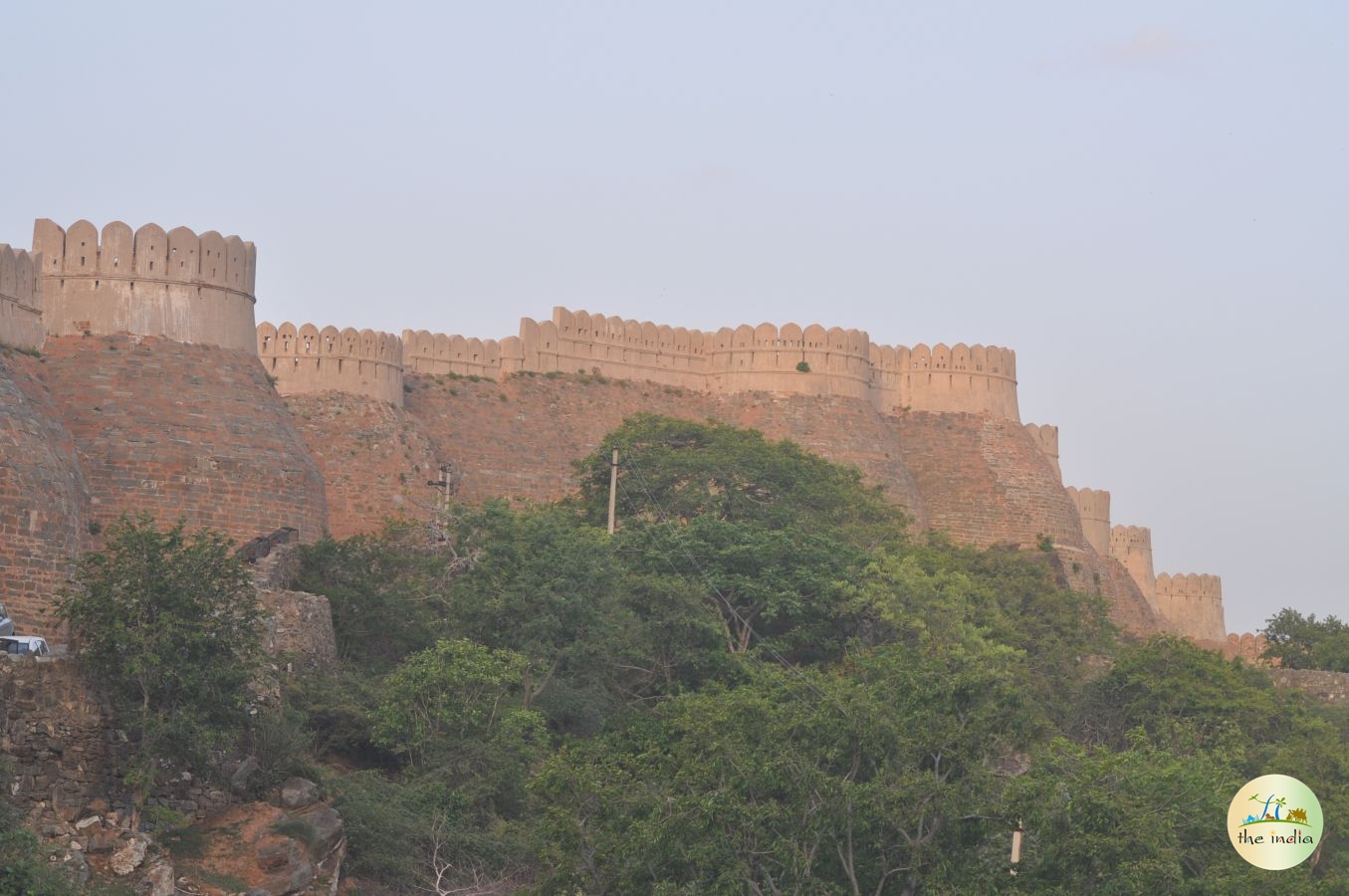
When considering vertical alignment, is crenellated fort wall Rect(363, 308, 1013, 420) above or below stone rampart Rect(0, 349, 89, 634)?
above

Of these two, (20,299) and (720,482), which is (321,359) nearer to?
(720,482)

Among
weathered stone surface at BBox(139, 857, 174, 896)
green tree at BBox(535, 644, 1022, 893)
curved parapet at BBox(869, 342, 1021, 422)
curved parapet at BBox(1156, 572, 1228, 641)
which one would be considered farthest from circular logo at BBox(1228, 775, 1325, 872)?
curved parapet at BBox(1156, 572, 1228, 641)

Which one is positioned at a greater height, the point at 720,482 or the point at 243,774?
the point at 720,482

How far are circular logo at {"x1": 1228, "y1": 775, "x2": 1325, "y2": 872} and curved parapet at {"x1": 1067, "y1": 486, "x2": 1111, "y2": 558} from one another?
118 feet

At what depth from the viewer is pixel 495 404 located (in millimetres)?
49094

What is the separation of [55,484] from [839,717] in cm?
1140

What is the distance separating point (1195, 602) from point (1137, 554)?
8.43ft

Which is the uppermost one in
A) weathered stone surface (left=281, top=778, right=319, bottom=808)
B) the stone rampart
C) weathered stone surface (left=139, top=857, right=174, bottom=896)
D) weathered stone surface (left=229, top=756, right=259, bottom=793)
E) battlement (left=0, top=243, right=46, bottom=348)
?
battlement (left=0, top=243, right=46, bottom=348)

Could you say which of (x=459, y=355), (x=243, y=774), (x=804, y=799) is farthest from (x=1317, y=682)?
(x=243, y=774)

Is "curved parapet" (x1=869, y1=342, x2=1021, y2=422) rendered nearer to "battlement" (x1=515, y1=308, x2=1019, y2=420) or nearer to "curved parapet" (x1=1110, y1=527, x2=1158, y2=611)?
"battlement" (x1=515, y1=308, x2=1019, y2=420)

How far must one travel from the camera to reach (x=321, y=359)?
Answer: 45.9m

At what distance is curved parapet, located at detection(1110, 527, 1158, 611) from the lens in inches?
2499

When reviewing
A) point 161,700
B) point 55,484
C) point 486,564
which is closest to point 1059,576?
point 486,564

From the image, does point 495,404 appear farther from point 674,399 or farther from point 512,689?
point 512,689
